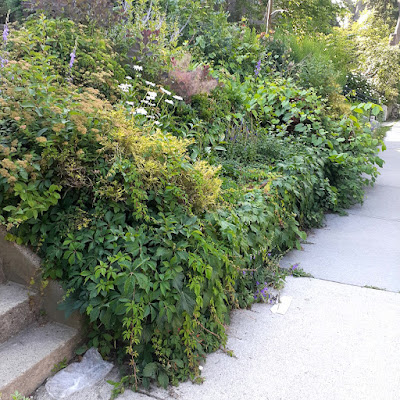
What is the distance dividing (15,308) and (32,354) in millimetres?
309

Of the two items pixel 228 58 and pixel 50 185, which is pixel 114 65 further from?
pixel 228 58

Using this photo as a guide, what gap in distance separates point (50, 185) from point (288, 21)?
14095mm

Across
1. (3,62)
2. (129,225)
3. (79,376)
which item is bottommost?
(79,376)

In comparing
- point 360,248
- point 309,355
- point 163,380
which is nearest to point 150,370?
point 163,380

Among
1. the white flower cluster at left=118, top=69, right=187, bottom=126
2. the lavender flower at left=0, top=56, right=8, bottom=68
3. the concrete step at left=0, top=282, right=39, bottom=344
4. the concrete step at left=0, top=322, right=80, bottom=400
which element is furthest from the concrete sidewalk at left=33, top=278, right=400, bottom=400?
the lavender flower at left=0, top=56, right=8, bottom=68

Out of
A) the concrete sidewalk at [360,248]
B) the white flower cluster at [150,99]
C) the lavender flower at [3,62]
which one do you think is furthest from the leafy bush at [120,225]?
the concrete sidewalk at [360,248]

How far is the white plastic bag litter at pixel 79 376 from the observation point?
7.29 ft

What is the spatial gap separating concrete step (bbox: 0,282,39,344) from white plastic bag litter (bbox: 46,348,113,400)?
0.38 meters

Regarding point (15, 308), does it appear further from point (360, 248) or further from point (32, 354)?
point (360, 248)

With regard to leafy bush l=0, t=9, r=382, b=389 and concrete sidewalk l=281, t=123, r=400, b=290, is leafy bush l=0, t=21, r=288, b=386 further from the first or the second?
concrete sidewalk l=281, t=123, r=400, b=290

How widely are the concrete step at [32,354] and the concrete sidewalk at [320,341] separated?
12 centimetres

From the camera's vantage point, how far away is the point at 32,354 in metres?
2.27

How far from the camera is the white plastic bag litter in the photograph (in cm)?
222

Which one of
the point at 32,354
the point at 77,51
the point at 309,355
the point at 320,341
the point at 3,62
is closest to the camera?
the point at 32,354
